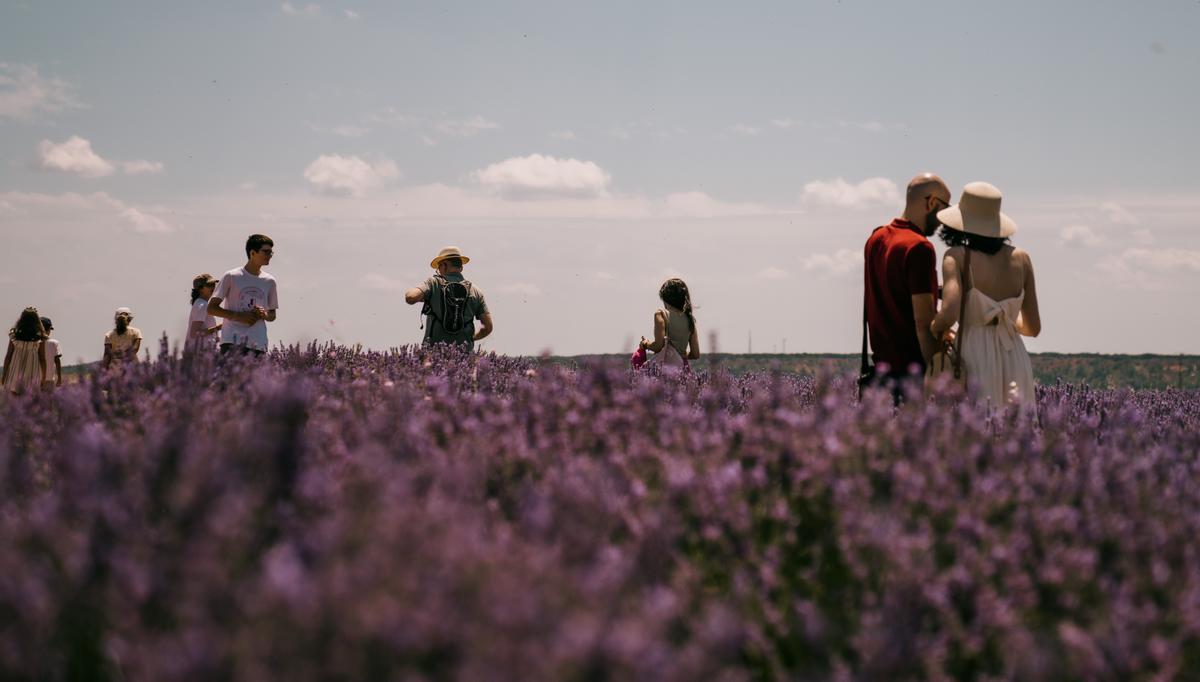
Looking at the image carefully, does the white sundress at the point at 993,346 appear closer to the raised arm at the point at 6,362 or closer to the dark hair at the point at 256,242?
the dark hair at the point at 256,242

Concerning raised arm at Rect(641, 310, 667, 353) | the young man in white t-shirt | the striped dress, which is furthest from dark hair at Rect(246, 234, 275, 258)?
the striped dress

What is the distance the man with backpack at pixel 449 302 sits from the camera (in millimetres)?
8914

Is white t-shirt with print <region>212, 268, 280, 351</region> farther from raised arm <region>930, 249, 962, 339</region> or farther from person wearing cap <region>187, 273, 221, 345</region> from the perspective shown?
raised arm <region>930, 249, 962, 339</region>

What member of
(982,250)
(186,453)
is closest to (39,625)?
(186,453)

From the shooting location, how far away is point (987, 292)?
5594 mm

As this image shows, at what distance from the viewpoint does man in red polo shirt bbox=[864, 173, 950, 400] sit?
218 inches

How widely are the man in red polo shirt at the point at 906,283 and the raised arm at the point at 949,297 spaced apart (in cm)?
10

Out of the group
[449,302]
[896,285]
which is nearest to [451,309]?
[449,302]

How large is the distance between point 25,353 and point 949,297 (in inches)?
353

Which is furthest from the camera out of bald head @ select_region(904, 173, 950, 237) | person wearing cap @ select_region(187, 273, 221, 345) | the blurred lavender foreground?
person wearing cap @ select_region(187, 273, 221, 345)

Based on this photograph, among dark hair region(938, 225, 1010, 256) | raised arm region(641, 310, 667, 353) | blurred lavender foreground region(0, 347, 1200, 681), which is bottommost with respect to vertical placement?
blurred lavender foreground region(0, 347, 1200, 681)

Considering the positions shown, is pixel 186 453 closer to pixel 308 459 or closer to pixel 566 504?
pixel 308 459

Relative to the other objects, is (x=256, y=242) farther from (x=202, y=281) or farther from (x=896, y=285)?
(x=896, y=285)

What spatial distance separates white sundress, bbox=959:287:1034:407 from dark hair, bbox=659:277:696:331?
3.48 metres
